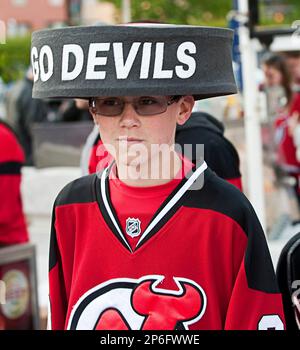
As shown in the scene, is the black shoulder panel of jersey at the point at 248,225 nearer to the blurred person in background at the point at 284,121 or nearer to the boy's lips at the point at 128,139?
the boy's lips at the point at 128,139

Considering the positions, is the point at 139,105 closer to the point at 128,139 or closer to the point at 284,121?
the point at 128,139

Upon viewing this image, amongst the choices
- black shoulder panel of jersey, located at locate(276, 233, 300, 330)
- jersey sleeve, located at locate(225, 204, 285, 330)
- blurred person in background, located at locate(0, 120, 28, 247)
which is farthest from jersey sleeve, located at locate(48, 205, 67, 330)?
blurred person in background, located at locate(0, 120, 28, 247)

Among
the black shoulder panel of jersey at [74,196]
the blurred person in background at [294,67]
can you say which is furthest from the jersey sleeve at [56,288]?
the blurred person in background at [294,67]

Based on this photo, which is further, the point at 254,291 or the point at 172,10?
the point at 172,10

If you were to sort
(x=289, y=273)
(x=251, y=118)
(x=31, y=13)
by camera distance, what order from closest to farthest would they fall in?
1. (x=289, y=273)
2. (x=251, y=118)
3. (x=31, y=13)

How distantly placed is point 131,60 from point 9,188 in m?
2.44

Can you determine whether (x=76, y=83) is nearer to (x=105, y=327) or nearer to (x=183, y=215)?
(x=183, y=215)

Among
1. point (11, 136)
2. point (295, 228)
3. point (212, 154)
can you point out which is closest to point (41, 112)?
point (295, 228)

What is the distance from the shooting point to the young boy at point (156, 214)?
221 cm

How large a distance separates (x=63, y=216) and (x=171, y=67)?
1.62ft

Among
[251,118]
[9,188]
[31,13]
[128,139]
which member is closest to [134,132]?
[128,139]

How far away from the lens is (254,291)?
227 centimetres

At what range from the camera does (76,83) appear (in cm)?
224

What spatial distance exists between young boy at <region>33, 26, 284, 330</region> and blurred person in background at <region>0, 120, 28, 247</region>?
2191 millimetres
